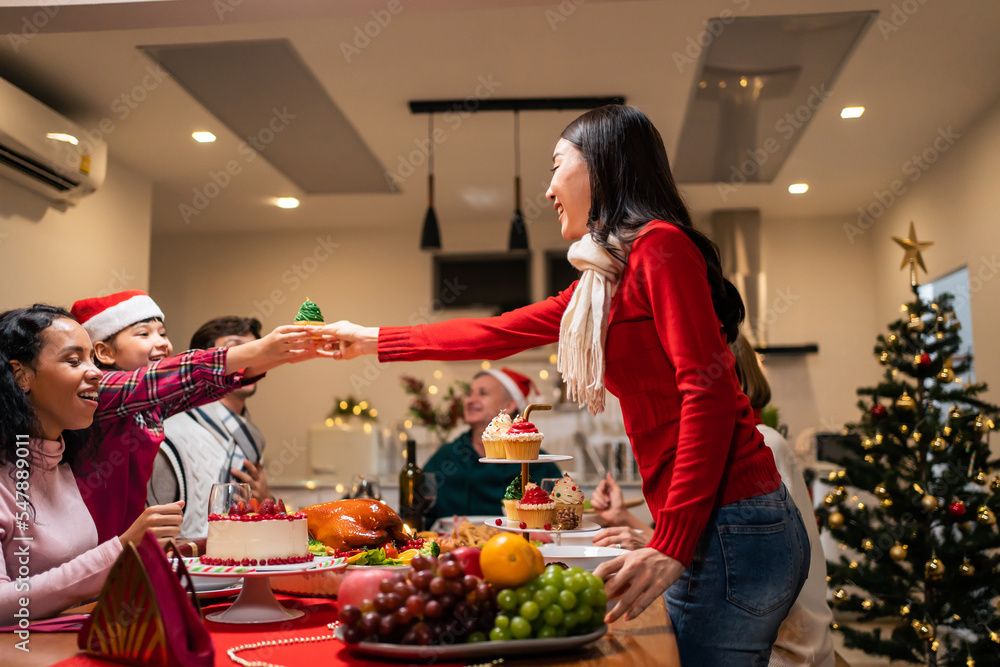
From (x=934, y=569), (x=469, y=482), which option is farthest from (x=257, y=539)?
(x=934, y=569)

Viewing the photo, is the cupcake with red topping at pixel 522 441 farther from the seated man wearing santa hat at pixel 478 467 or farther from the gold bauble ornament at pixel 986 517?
the gold bauble ornament at pixel 986 517

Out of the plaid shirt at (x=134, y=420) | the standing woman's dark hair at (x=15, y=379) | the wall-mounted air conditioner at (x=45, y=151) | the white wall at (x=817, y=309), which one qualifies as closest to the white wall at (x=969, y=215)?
the white wall at (x=817, y=309)

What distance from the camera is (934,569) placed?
3.68m

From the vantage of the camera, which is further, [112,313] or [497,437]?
[112,313]

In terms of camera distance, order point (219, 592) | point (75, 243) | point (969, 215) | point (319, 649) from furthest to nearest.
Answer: point (969, 215)
point (75, 243)
point (219, 592)
point (319, 649)

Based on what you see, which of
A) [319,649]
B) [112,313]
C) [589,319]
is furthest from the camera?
[112,313]

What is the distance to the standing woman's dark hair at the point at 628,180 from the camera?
1.36 metres

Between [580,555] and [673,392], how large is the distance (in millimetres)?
349

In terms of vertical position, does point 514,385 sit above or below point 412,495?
above

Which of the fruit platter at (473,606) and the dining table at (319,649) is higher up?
the fruit platter at (473,606)

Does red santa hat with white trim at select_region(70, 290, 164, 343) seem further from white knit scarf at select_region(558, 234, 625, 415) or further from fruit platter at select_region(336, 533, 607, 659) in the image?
fruit platter at select_region(336, 533, 607, 659)

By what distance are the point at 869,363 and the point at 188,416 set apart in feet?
18.3

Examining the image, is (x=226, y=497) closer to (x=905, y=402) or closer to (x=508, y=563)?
(x=508, y=563)

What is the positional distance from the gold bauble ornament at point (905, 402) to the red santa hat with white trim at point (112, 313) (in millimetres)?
3322
